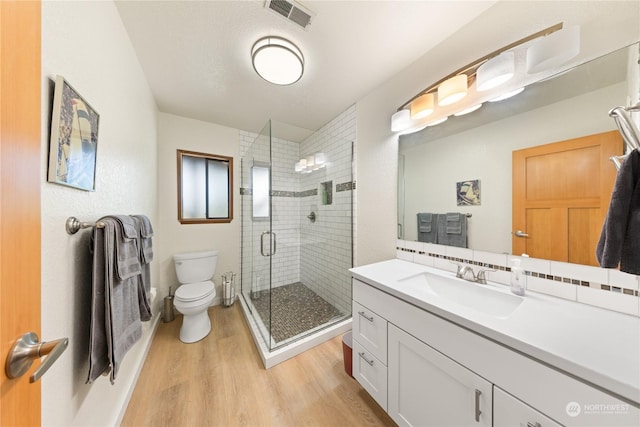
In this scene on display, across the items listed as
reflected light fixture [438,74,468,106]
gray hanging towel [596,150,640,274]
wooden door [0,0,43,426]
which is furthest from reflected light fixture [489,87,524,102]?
wooden door [0,0,43,426]

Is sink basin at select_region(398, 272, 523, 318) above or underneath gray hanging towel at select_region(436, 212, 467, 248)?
underneath

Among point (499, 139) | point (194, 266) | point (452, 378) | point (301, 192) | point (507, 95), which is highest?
point (507, 95)

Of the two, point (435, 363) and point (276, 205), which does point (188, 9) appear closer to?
point (276, 205)

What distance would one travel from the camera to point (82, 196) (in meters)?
0.90

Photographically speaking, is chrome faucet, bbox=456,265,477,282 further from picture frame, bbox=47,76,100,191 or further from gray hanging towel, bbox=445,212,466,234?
picture frame, bbox=47,76,100,191

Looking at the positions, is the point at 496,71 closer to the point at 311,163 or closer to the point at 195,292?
the point at 311,163

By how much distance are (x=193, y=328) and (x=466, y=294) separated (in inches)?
92.5

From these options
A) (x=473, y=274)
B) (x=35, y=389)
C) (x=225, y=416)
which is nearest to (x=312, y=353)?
(x=225, y=416)

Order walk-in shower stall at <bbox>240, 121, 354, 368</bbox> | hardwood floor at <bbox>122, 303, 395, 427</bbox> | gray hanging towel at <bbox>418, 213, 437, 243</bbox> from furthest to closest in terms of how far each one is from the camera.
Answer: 1. walk-in shower stall at <bbox>240, 121, 354, 368</bbox>
2. gray hanging towel at <bbox>418, 213, 437, 243</bbox>
3. hardwood floor at <bbox>122, 303, 395, 427</bbox>

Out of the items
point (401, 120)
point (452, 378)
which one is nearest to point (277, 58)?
point (401, 120)

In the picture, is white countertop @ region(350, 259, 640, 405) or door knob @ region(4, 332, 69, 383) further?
white countertop @ region(350, 259, 640, 405)

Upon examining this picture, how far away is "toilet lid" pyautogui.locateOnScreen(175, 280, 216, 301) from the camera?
1954mm

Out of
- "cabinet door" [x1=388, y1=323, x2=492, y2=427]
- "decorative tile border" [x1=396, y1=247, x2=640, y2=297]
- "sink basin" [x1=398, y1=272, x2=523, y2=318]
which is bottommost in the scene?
"cabinet door" [x1=388, y1=323, x2=492, y2=427]

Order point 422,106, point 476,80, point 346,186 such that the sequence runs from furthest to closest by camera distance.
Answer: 1. point 346,186
2. point 422,106
3. point 476,80
